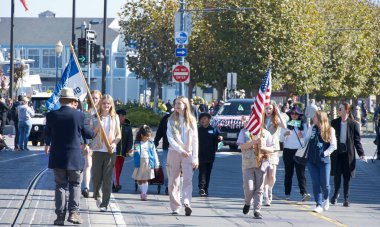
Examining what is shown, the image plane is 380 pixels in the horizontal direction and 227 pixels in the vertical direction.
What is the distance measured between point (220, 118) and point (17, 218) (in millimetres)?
21849

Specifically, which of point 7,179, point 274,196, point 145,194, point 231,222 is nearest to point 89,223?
point 231,222

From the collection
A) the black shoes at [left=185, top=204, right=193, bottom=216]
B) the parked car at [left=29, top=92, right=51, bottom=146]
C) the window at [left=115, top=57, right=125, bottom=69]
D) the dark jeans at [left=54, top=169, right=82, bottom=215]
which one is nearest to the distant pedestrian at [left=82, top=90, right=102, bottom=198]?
the black shoes at [left=185, top=204, right=193, bottom=216]

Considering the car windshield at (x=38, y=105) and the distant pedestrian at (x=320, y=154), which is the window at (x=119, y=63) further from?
the distant pedestrian at (x=320, y=154)

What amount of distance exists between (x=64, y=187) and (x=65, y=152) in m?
0.47

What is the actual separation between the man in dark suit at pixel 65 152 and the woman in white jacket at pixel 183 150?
6.91 feet

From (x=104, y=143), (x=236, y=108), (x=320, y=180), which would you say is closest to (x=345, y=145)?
(x=320, y=180)

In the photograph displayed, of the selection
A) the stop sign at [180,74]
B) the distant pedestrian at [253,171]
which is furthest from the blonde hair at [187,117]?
the stop sign at [180,74]

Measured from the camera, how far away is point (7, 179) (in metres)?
22.7

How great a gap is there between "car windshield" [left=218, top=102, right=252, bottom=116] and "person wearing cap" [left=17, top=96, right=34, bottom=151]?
20.7ft

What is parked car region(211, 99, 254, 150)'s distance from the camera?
3606 cm

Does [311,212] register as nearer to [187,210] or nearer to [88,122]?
[187,210]

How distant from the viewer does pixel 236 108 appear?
3684 centimetres

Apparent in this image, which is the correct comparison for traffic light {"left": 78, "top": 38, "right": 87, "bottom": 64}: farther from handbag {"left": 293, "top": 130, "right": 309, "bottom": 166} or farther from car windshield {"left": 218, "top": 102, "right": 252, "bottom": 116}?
handbag {"left": 293, "top": 130, "right": 309, "bottom": 166}

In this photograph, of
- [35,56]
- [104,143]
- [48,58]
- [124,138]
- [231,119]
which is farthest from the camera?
[35,56]
